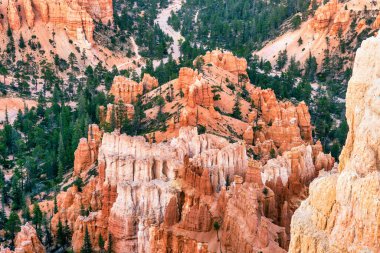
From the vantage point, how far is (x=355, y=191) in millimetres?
21812

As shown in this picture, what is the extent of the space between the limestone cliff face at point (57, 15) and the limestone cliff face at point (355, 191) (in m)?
92.6

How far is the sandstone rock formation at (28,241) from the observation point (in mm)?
45906

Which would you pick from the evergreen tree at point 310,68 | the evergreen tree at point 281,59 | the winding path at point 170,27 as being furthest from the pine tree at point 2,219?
the evergreen tree at point 281,59

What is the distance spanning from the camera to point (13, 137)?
76.1 metres

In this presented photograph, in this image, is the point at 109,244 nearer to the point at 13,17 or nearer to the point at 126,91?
the point at 126,91

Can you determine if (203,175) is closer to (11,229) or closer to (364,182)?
(11,229)

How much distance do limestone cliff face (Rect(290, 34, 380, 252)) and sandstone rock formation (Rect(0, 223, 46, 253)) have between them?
90.3 ft

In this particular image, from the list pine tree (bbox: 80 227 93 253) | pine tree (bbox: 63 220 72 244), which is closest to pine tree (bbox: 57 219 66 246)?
pine tree (bbox: 63 220 72 244)

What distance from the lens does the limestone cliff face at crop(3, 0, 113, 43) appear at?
10806 cm

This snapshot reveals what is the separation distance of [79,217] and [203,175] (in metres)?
10.5

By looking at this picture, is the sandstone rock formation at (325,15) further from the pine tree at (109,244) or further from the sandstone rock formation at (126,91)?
the pine tree at (109,244)

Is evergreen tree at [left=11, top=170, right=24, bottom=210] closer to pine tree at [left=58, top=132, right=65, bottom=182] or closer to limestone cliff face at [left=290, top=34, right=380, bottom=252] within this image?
pine tree at [left=58, top=132, right=65, bottom=182]

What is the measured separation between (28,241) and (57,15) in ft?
235

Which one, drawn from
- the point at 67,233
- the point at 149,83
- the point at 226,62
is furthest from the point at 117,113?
the point at 67,233
